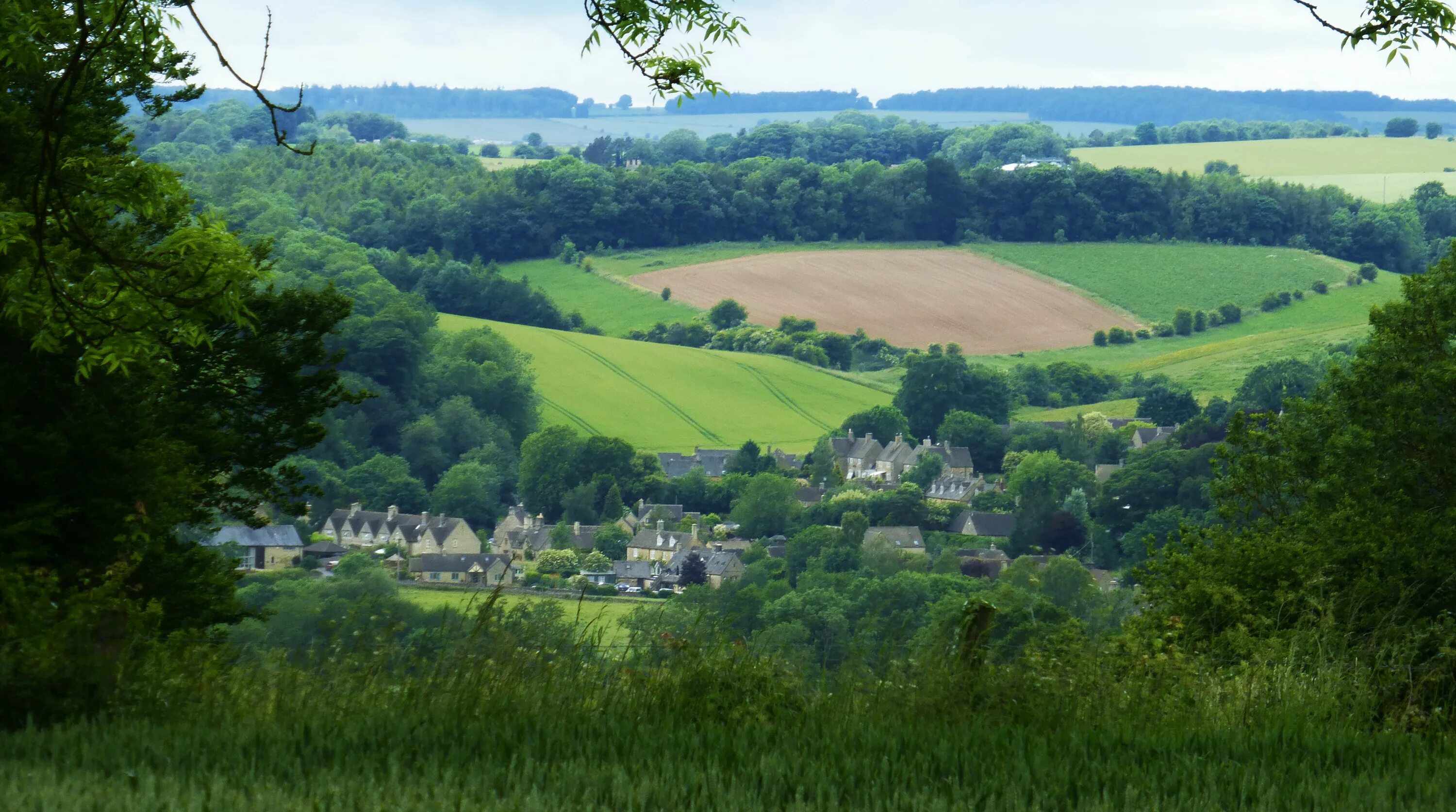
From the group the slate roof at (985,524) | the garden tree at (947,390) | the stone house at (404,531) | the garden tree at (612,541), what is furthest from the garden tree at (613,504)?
the garden tree at (947,390)

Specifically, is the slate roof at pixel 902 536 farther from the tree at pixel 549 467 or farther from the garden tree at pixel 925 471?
the tree at pixel 549 467

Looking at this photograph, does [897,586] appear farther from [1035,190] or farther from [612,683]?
[1035,190]

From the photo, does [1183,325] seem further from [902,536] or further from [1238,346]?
[902,536]

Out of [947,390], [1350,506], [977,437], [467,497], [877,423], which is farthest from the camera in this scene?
[947,390]

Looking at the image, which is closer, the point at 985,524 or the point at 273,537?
the point at 273,537

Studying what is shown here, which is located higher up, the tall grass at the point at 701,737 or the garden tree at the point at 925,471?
the tall grass at the point at 701,737

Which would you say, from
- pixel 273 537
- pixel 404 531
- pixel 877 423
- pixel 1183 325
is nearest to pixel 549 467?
pixel 404 531

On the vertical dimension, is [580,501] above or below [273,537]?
below

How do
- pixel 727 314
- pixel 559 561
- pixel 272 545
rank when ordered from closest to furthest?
pixel 559 561 → pixel 272 545 → pixel 727 314
